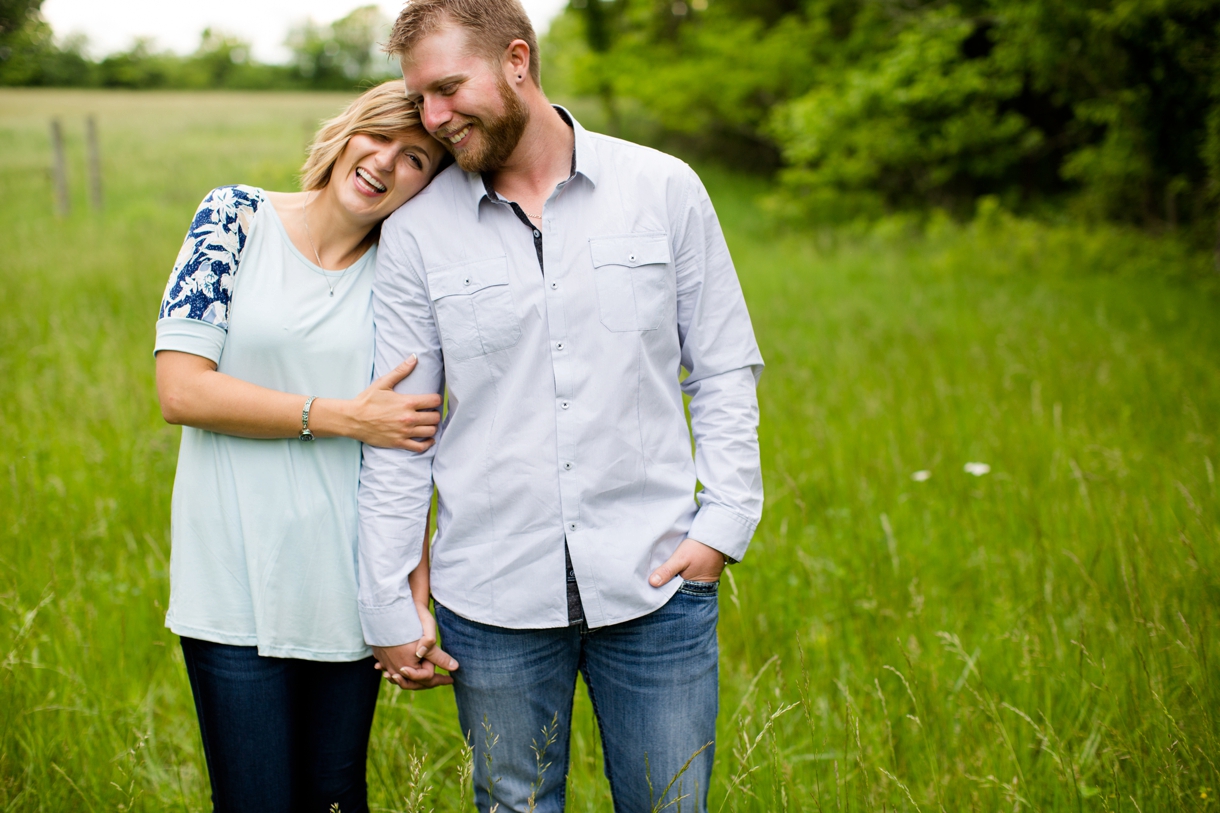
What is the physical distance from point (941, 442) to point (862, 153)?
34.5ft

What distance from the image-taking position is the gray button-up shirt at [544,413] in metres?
1.87

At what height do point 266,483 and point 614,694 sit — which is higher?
point 266,483

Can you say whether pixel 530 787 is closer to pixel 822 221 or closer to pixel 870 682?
pixel 870 682

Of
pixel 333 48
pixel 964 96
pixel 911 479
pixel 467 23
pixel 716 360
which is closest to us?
pixel 467 23

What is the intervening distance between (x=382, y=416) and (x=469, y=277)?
363mm

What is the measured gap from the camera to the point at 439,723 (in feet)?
9.53

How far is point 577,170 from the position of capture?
1941mm

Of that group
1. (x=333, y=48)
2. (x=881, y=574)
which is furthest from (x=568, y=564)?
(x=333, y=48)

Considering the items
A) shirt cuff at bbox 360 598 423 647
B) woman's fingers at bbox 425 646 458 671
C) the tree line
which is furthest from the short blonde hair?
the tree line

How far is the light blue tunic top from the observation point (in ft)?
6.31

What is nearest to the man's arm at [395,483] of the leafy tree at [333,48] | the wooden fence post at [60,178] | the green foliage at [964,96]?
the green foliage at [964,96]

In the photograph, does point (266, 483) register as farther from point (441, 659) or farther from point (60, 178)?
point (60, 178)

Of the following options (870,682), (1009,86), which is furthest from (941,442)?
(1009,86)

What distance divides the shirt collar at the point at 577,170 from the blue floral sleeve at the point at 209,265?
A: 546 mm
